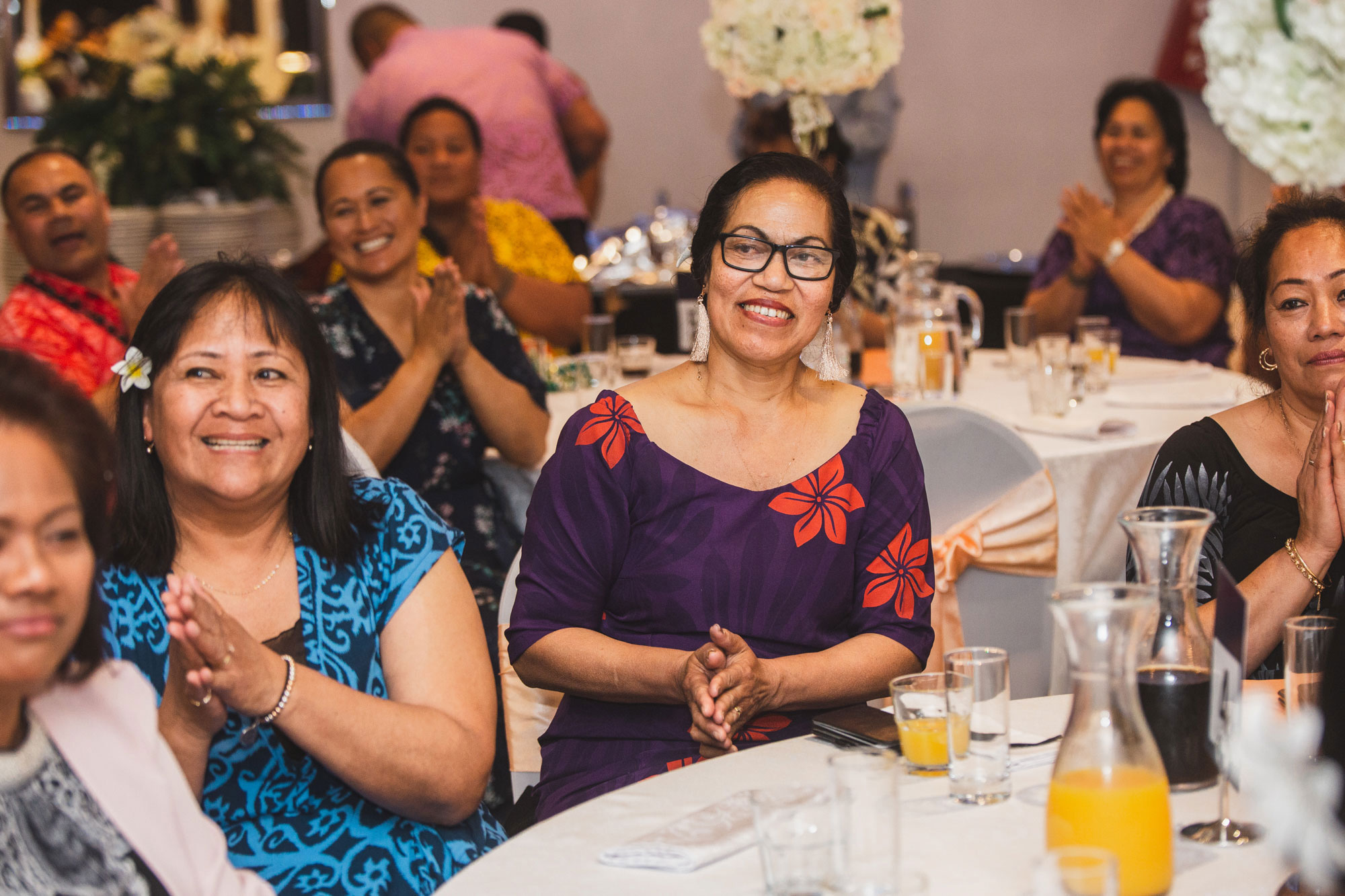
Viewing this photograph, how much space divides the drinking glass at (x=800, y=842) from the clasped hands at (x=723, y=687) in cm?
61

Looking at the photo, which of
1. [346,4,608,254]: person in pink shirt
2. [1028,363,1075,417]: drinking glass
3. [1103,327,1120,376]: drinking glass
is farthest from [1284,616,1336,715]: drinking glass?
[346,4,608,254]: person in pink shirt

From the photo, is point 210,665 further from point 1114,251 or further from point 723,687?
point 1114,251

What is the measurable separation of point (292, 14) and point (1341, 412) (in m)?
6.86

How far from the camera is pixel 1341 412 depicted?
1767mm

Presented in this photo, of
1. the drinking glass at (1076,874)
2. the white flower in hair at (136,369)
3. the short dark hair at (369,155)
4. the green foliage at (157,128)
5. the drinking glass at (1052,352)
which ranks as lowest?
the drinking glass at (1076,874)

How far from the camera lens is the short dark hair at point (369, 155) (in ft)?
10.7

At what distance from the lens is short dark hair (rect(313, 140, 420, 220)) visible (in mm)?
3273

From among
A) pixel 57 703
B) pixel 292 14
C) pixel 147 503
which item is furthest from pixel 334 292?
pixel 292 14

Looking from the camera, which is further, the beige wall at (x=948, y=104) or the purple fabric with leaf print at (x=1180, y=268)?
the beige wall at (x=948, y=104)

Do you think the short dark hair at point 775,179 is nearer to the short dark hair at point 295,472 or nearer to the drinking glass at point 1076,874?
the short dark hair at point 295,472

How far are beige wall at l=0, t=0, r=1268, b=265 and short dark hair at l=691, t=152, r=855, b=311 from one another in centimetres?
567

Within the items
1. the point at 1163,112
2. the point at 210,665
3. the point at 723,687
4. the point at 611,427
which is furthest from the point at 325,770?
the point at 1163,112

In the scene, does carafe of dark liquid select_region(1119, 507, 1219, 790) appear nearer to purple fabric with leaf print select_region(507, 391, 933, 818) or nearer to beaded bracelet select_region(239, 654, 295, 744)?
purple fabric with leaf print select_region(507, 391, 933, 818)

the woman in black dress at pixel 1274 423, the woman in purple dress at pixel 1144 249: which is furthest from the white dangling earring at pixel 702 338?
the woman in purple dress at pixel 1144 249
